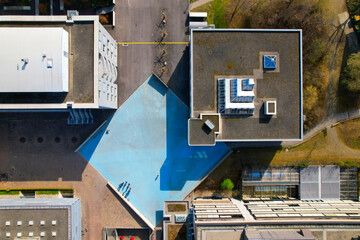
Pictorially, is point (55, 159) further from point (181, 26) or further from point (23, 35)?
point (181, 26)

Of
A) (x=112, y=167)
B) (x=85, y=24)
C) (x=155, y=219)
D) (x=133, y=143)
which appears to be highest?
(x=85, y=24)

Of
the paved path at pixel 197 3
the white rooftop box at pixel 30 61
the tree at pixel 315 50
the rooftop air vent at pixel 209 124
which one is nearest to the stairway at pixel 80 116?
the white rooftop box at pixel 30 61

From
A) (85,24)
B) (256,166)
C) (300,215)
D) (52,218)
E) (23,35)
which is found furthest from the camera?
(256,166)

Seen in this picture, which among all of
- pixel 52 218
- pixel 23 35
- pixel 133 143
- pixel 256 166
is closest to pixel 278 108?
pixel 256 166

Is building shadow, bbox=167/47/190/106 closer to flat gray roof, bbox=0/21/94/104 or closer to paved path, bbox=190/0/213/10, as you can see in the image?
paved path, bbox=190/0/213/10

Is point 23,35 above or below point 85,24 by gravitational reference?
below

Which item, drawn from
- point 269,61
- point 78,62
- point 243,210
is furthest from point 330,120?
point 78,62

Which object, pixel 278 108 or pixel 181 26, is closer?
pixel 278 108

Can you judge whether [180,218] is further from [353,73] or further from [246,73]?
[353,73]
